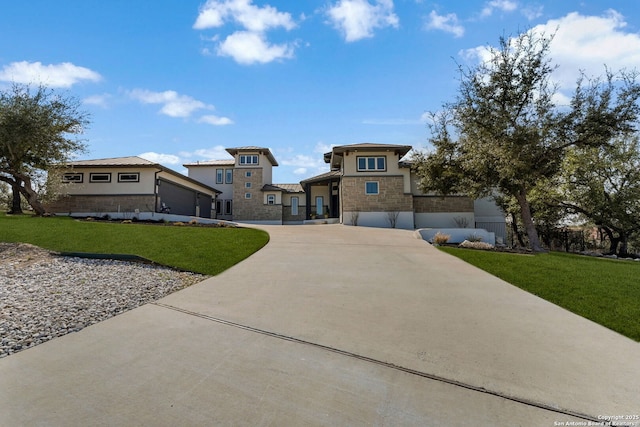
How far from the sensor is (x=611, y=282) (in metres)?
6.98

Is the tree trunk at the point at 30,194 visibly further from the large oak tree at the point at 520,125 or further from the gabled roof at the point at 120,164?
the large oak tree at the point at 520,125

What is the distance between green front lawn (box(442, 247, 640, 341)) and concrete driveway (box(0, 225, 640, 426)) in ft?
1.54

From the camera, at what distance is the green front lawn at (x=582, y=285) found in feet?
16.1

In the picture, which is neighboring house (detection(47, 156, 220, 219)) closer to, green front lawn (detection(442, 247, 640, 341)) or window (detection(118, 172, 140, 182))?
window (detection(118, 172, 140, 182))

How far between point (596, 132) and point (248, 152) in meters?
26.0

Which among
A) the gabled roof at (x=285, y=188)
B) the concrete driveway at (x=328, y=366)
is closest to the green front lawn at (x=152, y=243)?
the concrete driveway at (x=328, y=366)

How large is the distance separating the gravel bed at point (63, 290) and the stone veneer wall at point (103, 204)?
40.6 ft

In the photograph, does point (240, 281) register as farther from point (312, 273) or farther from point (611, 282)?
point (611, 282)

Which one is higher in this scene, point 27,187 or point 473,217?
point 27,187

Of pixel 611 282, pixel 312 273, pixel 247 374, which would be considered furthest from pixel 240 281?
pixel 611 282

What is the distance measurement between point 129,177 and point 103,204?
2.61 m

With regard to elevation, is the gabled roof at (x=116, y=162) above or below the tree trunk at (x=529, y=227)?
above

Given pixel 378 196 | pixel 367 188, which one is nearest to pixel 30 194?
pixel 367 188

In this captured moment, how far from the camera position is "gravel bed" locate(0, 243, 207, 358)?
4.27 metres
